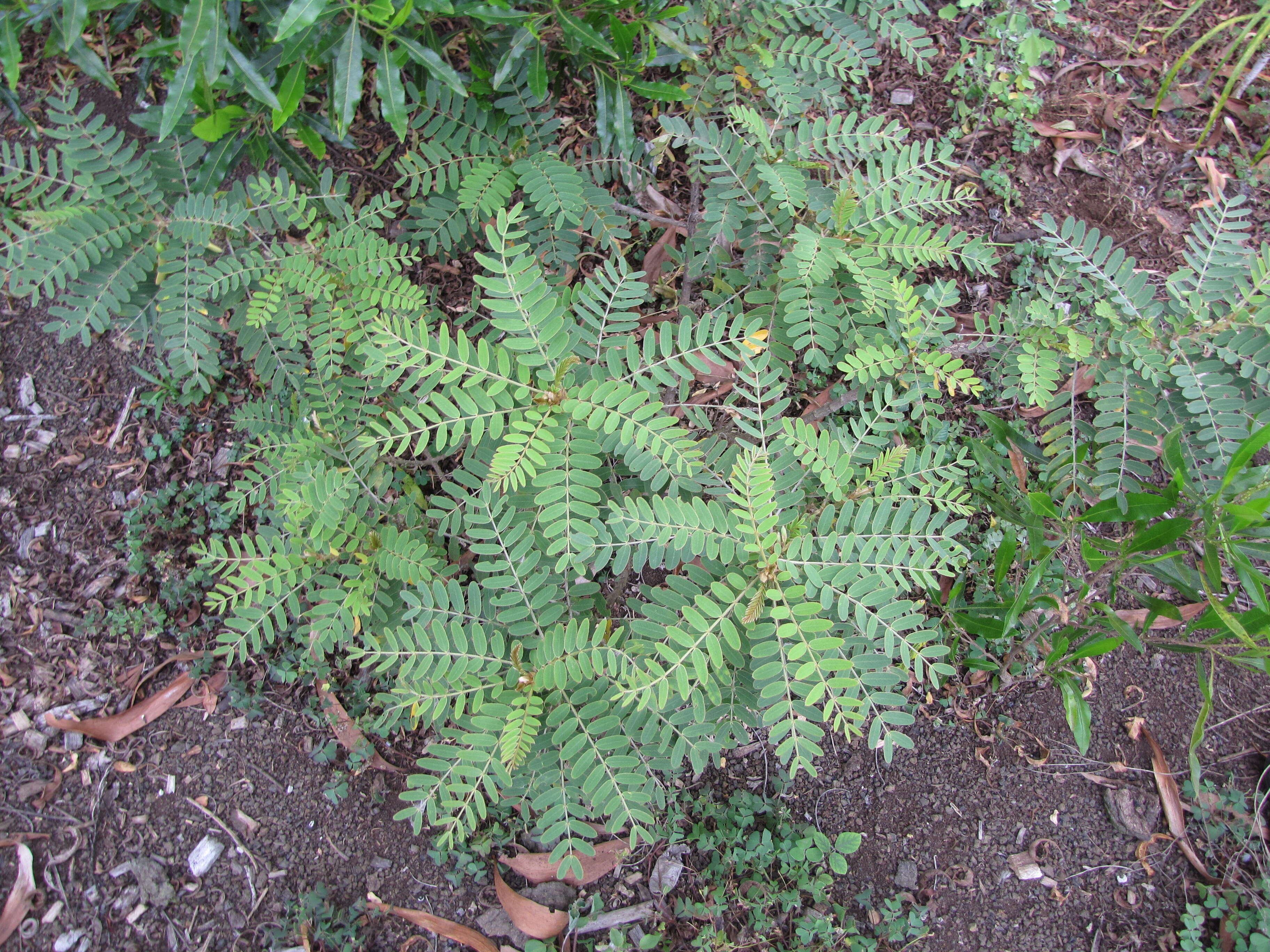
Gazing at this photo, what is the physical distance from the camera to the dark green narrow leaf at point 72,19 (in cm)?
192

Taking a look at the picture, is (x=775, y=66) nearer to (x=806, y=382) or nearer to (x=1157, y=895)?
(x=806, y=382)

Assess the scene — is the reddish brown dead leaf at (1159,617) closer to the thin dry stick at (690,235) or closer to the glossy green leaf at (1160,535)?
the glossy green leaf at (1160,535)

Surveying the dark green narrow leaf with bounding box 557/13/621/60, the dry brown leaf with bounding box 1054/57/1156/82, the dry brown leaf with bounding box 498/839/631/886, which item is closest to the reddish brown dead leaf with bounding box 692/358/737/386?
the dark green narrow leaf with bounding box 557/13/621/60

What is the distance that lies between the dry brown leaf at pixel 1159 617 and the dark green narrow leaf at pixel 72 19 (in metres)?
3.72

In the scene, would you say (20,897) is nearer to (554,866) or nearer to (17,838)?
(17,838)

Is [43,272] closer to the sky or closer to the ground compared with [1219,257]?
closer to the ground

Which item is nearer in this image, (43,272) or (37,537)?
(43,272)

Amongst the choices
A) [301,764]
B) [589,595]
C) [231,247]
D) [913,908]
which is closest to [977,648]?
[913,908]

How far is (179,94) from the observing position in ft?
6.72

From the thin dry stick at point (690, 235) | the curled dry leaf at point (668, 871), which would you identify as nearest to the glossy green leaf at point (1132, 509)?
the thin dry stick at point (690, 235)

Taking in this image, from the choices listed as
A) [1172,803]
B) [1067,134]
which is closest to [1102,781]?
[1172,803]

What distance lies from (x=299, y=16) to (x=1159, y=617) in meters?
3.33

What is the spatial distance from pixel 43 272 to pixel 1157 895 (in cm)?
407

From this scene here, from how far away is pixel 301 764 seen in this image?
255 cm
